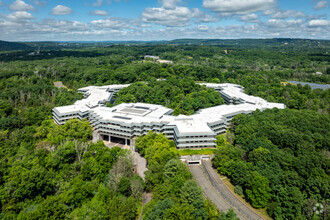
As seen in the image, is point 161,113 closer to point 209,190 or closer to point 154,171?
point 154,171

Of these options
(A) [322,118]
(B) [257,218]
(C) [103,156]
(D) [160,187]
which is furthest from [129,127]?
(A) [322,118]

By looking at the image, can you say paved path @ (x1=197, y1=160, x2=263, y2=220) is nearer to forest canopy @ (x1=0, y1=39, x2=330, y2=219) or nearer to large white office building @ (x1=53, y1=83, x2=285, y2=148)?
forest canopy @ (x1=0, y1=39, x2=330, y2=219)

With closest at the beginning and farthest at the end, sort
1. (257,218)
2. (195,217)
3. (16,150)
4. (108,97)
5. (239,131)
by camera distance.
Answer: (195,217)
(257,218)
(16,150)
(239,131)
(108,97)

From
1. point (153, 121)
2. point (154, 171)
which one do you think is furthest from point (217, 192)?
point (153, 121)

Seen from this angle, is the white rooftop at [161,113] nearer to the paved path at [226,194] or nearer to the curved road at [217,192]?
the curved road at [217,192]

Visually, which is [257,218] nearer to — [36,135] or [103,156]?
[103,156]

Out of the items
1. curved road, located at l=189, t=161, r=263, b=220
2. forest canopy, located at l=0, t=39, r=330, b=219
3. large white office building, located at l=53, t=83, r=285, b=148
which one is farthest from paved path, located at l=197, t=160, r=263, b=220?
large white office building, located at l=53, t=83, r=285, b=148

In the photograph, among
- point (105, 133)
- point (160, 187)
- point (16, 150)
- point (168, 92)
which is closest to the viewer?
point (160, 187)

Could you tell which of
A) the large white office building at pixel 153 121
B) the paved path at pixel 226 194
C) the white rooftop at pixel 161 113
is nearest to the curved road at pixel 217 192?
the paved path at pixel 226 194
